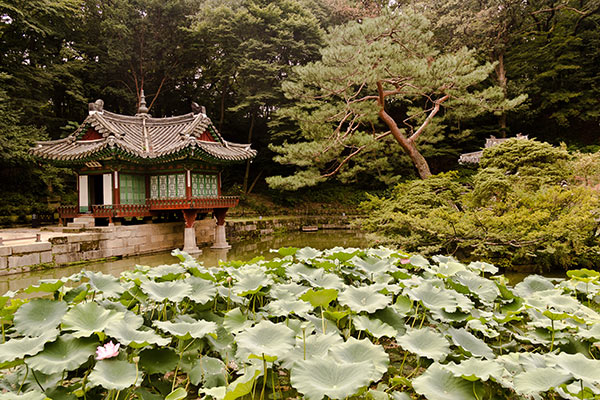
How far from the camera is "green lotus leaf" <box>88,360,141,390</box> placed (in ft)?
3.62

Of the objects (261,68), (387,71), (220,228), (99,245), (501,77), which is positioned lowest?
(99,245)

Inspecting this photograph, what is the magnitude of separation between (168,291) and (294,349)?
764mm

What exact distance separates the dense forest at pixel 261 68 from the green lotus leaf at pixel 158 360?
1198 centimetres

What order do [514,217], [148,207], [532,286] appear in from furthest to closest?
[148,207] < [514,217] < [532,286]

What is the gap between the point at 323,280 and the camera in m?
2.09

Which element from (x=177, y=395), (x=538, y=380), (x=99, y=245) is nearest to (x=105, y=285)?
(x=177, y=395)

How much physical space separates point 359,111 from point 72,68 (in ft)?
46.0

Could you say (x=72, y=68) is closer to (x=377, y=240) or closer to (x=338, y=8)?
(x=338, y=8)

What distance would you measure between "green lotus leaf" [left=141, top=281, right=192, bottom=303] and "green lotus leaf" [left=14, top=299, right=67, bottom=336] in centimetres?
34

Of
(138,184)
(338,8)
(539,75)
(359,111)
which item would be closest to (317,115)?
(359,111)

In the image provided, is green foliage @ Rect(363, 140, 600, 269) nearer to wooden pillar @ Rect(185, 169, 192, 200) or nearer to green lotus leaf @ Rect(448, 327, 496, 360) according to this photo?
green lotus leaf @ Rect(448, 327, 496, 360)

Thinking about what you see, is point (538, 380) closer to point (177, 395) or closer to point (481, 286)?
point (481, 286)

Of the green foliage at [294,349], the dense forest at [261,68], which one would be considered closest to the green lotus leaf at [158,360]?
the green foliage at [294,349]

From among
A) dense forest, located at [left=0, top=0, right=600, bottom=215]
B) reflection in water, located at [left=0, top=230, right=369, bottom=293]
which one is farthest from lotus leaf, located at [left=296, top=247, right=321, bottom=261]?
dense forest, located at [left=0, top=0, right=600, bottom=215]
